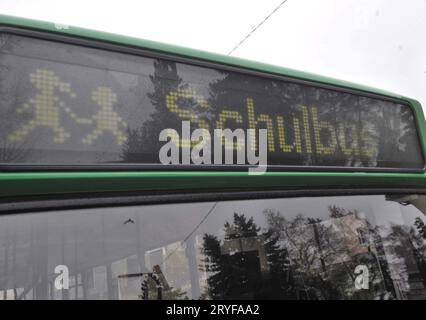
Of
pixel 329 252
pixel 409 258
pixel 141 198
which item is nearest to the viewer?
pixel 141 198

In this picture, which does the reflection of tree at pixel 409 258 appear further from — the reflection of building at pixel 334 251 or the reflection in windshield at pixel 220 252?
the reflection of building at pixel 334 251

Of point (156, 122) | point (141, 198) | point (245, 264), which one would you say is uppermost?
point (156, 122)

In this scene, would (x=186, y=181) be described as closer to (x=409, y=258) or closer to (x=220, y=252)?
(x=220, y=252)

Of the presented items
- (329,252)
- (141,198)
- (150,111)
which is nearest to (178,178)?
(141,198)

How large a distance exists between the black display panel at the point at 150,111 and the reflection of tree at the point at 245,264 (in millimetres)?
411

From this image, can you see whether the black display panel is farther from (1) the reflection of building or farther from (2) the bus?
(1) the reflection of building

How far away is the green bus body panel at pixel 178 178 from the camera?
190 cm

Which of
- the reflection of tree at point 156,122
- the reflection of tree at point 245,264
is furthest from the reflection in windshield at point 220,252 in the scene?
the reflection of tree at point 156,122

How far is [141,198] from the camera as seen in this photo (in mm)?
2152

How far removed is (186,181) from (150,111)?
36 centimetres

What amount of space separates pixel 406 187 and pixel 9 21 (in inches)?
93.0

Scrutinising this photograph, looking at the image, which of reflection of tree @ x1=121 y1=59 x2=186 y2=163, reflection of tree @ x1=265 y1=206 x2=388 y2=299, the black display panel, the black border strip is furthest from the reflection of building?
reflection of tree @ x1=121 y1=59 x2=186 y2=163
